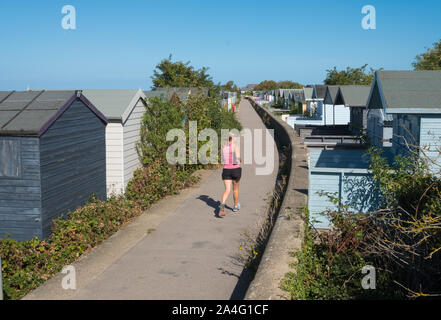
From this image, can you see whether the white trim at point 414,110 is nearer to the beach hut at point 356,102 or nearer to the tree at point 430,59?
the beach hut at point 356,102

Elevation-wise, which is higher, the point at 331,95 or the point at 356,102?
the point at 331,95

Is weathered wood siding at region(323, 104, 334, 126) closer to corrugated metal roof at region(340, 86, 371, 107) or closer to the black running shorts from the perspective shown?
corrugated metal roof at region(340, 86, 371, 107)

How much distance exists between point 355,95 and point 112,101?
62.6ft

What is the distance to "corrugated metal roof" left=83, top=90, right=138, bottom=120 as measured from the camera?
36.3 ft

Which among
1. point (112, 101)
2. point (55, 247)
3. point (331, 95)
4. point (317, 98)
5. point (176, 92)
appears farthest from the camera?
point (317, 98)

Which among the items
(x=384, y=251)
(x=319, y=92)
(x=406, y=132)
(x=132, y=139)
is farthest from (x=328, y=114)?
(x=384, y=251)

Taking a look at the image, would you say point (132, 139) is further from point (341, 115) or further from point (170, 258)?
point (341, 115)

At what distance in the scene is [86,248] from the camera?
7895 millimetres

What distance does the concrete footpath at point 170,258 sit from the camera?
5688mm

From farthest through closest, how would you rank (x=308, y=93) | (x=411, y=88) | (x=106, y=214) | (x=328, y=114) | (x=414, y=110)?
(x=308, y=93), (x=328, y=114), (x=411, y=88), (x=414, y=110), (x=106, y=214)

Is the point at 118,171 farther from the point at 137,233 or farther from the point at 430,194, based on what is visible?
the point at 430,194

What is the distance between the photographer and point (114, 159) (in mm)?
11219
